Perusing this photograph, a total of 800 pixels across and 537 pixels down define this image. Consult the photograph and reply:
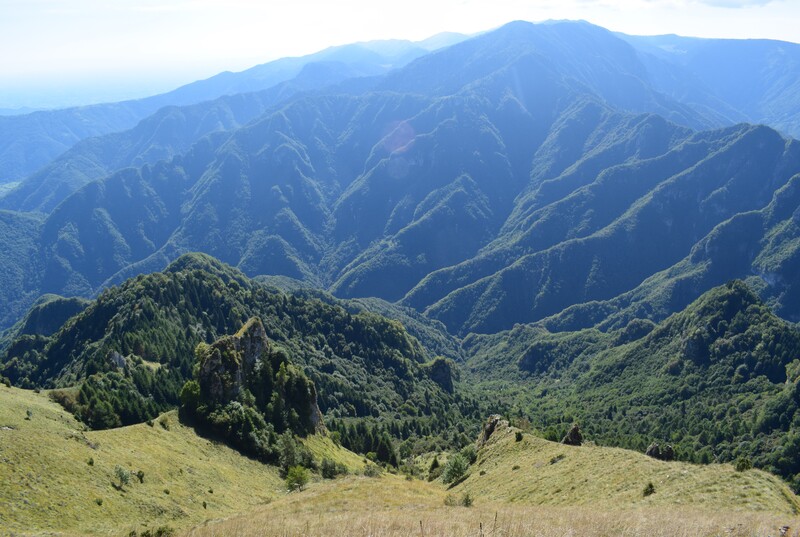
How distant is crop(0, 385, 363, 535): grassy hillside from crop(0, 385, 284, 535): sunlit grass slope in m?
0.10

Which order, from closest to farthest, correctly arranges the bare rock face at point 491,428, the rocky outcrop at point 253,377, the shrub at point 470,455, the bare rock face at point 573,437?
1. the bare rock face at point 573,437
2. the shrub at point 470,455
3. the rocky outcrop at point 253,377
4. the bare rock face at point 491,428

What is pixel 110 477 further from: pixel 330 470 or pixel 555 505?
pixel 555 505

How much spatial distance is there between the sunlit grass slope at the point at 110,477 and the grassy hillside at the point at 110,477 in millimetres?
103

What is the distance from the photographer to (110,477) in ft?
195

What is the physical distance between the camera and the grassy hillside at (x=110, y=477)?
164ft

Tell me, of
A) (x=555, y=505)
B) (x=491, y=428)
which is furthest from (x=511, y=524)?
(x=491, y=428)

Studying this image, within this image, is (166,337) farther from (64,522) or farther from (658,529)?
(658,529)

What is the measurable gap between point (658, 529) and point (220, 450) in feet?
226

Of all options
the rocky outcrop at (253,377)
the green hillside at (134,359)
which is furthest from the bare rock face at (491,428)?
the green hillside at (134,359)

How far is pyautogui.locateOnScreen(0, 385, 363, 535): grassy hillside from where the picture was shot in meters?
49.9

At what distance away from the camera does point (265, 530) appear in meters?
36.0

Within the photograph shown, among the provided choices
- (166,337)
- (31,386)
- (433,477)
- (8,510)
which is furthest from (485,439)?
(31,386)

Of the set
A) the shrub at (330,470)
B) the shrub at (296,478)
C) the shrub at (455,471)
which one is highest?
the shrub at (296,478)

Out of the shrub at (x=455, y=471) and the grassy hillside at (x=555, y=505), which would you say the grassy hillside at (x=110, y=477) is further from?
the shrub at (x=455, y=471)
